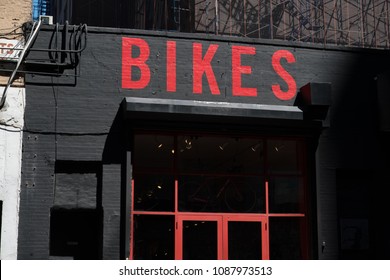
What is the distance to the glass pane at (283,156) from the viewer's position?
43.0 ft

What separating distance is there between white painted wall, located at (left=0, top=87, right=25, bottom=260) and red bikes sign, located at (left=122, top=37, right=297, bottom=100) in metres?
2.13

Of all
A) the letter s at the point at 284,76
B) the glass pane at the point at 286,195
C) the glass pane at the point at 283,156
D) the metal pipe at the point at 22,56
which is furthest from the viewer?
the letter s at the point at 284,76

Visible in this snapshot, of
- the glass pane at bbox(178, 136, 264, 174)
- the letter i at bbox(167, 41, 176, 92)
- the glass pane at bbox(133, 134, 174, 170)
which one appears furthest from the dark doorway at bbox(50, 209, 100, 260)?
the letter i at bbox(167, 41, 176, 92)

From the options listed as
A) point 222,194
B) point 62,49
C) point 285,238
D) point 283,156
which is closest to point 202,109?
point 222,194

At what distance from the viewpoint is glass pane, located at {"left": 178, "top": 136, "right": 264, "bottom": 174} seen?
1269 centimetres

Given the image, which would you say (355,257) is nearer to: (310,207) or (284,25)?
(310,207)

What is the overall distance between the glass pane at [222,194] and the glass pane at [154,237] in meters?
0.47

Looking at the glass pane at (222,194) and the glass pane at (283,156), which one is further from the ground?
the glass pane at (283,156)

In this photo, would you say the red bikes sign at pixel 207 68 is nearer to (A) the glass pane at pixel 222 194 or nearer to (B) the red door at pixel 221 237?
(A) the glass pane at pixel 222 194

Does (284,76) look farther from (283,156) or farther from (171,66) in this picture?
(171,66)

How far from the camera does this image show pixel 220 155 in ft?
42.2

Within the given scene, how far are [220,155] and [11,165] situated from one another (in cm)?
415

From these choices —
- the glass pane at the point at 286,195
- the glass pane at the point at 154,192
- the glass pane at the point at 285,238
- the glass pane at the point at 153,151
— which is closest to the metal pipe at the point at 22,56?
the glass pane at the point at 153,151

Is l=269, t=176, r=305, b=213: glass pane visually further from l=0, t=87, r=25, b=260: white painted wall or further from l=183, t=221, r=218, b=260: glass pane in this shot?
l=0, t=87, r=25, b=260: white painted wall
